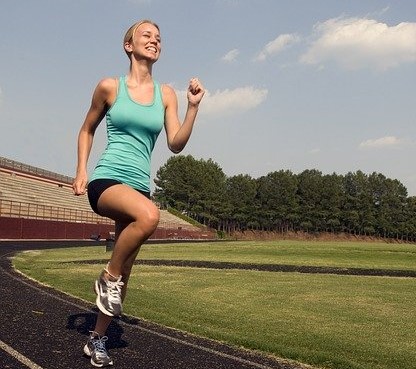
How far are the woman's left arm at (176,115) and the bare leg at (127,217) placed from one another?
1.98ft

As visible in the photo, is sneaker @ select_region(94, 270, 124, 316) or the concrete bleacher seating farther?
the concrete bleacher seating

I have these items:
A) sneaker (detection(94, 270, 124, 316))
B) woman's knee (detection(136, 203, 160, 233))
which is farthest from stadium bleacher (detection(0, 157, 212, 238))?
woman's knee (detection(136, 203, 160, 233))

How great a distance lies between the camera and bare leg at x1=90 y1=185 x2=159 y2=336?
3535 mm

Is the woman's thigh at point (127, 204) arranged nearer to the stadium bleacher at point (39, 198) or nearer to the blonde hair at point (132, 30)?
the blonde hair at point (132, 30)

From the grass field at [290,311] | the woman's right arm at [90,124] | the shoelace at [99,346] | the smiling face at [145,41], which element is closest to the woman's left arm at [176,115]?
the smiling face at [145,41]

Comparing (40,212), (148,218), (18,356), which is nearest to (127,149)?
(148,218)

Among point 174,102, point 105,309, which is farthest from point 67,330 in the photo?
point 174,102

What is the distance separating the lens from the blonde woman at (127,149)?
143 inches

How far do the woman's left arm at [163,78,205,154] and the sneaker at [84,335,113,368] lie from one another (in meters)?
1.65

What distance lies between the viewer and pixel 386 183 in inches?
5044

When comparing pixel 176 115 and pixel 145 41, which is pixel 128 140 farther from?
pixel 145 41

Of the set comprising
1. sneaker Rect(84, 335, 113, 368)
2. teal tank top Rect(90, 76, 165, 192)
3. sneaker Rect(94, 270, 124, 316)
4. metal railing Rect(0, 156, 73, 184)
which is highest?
metal railing Rect(0, 156, 73, 184)

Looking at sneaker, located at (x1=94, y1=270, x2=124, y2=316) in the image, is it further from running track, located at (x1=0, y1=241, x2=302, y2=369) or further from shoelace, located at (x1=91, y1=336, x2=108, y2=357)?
running track, located at (x1=0, y1=241, x2=302, y2=369)

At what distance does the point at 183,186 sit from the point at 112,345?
4258 inches
